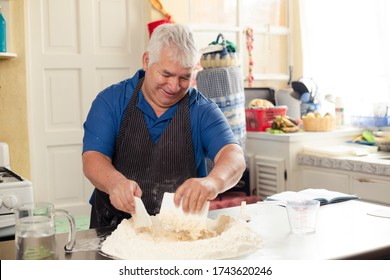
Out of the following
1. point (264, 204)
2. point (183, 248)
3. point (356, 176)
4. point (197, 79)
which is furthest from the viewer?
point (197, 79)

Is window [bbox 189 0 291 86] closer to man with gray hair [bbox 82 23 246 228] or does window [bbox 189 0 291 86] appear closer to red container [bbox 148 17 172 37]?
red container [bbox 148 17 172 37]

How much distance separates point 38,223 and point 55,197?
2814mm

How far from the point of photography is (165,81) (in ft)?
6.72

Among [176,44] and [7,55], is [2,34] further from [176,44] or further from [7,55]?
[176,44]

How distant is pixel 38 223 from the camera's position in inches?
57.5

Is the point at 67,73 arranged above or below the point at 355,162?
above

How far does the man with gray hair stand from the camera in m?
2.03

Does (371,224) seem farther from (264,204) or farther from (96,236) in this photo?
(96,236)

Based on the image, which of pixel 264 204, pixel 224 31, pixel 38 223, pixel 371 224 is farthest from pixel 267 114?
pixel 38 223

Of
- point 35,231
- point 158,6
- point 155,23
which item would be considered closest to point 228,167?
point 35,231

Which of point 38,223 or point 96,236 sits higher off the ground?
point 38,223

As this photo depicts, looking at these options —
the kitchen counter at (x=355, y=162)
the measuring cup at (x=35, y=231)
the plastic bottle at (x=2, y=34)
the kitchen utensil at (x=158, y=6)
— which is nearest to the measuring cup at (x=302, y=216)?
A: the measuring cup at (x=35, y=231)

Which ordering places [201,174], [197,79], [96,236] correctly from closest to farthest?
1. [96,236]
2. [201,174]
3. [197,79]

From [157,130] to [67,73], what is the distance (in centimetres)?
217
